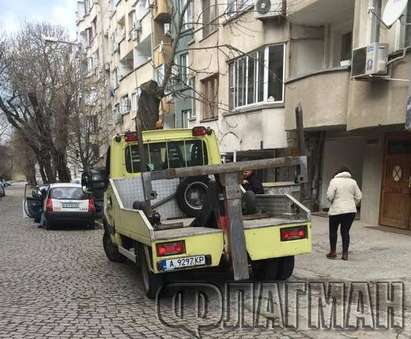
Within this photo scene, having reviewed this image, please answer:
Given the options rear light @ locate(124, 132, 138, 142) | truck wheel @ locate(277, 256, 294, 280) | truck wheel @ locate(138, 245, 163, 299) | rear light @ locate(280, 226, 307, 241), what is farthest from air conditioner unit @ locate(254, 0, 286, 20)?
truck wheel @ locate(138, 245, 163, 299)

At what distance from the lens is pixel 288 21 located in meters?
16.5

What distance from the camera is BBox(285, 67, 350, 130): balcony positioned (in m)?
13.4

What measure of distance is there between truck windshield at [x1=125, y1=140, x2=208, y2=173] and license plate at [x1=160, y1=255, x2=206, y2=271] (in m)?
3.46

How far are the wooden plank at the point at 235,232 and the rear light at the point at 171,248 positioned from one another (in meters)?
0.58

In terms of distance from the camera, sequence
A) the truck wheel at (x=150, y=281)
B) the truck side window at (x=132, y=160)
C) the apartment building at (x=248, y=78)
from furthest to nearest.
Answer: the apartment building at (x=248, y=78) < the truck side window at (x=132, y=160) < the truck wheel at (x=150, y=281)

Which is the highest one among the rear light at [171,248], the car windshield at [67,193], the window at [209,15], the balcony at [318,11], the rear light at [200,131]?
the window at [209,15]

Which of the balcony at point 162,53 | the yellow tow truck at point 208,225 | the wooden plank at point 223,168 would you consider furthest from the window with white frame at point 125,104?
the wooden plank at point 223,168

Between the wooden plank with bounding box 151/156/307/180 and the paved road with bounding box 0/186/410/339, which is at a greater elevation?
the wooden plank with bounding box 151/156/307/180

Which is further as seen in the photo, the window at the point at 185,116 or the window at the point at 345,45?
the window at the point at 185,116

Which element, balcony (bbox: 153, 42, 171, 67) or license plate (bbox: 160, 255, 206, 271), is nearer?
license plate (bbox: 160, 255, 206, 271)

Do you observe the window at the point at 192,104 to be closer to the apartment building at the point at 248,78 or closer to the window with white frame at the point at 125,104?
the apartment building at the point at 248,78

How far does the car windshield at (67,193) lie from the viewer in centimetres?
1762

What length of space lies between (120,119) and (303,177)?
3495 centimetres

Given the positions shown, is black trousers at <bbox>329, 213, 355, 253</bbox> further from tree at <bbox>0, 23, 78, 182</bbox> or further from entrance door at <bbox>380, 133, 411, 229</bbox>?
tree at <bbox>0, 23, 78, 182</bbox>
